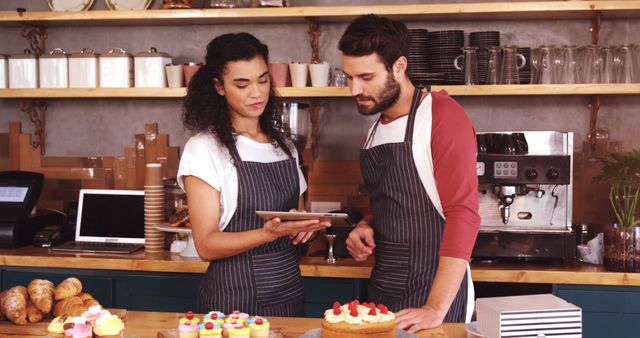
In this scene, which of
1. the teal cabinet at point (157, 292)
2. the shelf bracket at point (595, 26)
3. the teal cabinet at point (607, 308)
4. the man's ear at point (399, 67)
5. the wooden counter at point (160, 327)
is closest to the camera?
the wooden counter at point (160, 327)

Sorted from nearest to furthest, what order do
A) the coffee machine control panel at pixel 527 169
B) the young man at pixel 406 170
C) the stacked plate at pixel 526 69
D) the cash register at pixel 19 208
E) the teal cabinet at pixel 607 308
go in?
the young man at pixel 406 170, the teal cabinet at pixel 607 308, the coffee machine control panel at pixel 527 169, the stacked plate at pixel 526 69, the cash register at pixel 19 208

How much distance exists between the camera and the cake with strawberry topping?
6.63 ft

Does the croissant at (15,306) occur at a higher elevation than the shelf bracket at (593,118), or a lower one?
lower

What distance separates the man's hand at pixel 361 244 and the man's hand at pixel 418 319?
1.33 feet

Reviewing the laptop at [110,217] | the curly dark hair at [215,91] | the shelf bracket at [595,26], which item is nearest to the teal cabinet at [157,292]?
the laptop at [110,217]

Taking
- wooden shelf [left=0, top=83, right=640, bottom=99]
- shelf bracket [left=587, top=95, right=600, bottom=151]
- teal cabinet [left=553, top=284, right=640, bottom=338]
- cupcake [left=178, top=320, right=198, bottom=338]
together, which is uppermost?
wooden shelf [left=0, top=83, right=640, bottom=99]

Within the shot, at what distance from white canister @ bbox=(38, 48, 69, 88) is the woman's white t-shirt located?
5.71 feet

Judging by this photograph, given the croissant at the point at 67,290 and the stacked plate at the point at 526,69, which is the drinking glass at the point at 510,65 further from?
the croissant at the point at 67,290

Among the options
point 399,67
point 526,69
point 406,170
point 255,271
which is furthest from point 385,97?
point 526,69

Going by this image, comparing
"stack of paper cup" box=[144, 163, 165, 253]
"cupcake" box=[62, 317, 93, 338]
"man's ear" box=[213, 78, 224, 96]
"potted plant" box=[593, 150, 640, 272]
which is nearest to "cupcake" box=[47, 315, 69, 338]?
"cupcake" box=[62, 317, 93, 338]

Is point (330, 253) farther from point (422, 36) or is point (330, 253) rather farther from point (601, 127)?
point (601, 127)

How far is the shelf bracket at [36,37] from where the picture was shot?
445 centimetres

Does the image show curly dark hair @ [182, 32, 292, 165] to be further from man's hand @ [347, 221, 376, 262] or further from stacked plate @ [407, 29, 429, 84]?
stacked plate @ [407, 29, 429, 84]

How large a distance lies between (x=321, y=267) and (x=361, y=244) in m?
0.93
